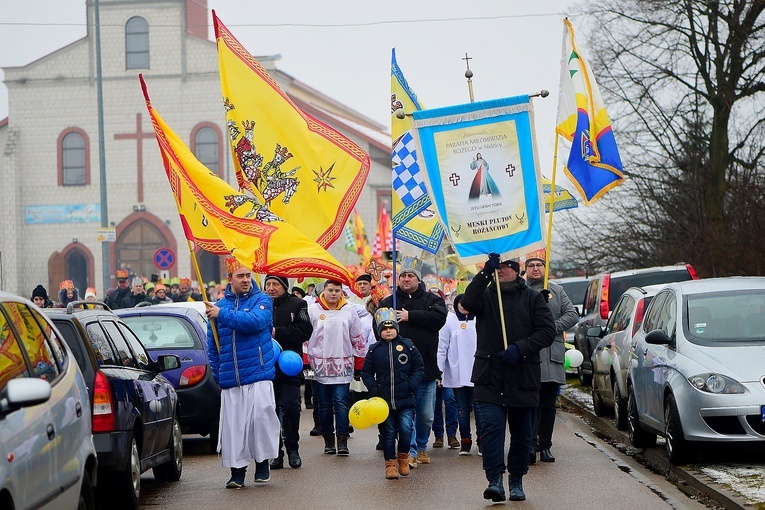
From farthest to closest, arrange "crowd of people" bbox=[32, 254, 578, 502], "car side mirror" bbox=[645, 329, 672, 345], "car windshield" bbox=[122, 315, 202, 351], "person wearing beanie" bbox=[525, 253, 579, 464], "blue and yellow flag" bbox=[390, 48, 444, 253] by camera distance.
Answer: "blue and yellow flag" bbox=[390, 48, 444, 253]
"car windshield" bbox=[122, 315, 202, 351]
"person wearing beanie" bbox=[525, 253, 579, 464]
"car side mirror" bbox=[645, 329, 672, 345]
"crowd of people" bbox=[32, 254, 578, 502]

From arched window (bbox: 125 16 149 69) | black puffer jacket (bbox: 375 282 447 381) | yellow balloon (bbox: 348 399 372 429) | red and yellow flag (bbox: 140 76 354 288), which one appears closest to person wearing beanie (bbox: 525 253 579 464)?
black puffer jacket (bbox: 375 282 447 381)

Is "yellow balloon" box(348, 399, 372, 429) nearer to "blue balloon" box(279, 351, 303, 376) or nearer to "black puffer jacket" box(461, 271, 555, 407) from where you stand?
"blue balloon" box(279, 351, 303, 376)

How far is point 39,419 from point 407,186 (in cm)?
949

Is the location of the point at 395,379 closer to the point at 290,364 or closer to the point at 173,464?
the point at 290,364

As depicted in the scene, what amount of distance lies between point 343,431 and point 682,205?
21399 mm

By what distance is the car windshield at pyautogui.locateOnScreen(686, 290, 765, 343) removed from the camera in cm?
1229

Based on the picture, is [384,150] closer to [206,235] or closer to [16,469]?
[206,235]

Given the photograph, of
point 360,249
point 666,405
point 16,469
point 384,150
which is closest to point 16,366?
point 16,469

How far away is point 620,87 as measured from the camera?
118 ft

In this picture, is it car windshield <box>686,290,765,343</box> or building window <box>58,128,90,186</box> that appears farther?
building window <box>58,128,90,186</box>

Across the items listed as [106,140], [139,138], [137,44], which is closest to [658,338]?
[139,138]

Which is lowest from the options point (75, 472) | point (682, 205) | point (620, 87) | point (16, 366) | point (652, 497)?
point (652, 497)

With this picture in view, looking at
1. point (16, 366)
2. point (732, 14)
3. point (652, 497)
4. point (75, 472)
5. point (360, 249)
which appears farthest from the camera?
point (360, 249)

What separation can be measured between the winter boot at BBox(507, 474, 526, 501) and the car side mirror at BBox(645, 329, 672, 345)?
2491 millimetres
